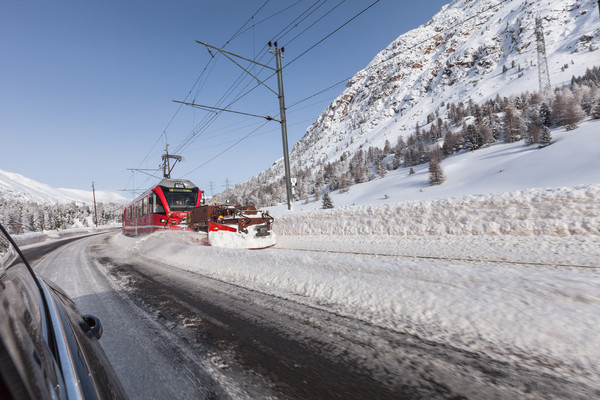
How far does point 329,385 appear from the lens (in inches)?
76.7

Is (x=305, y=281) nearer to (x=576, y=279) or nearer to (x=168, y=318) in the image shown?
(x=168, y=318)

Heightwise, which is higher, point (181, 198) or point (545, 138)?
point (545, 138)

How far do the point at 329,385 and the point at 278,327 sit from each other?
1.09 metres

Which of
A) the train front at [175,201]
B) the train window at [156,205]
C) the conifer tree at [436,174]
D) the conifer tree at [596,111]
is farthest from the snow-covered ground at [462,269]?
the conifer tree at [596,111]

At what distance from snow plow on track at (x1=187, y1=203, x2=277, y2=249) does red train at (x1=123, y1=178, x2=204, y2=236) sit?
2.86 metres

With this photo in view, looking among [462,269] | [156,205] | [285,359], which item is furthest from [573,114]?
[285,359]

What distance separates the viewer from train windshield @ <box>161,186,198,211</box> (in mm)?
14469

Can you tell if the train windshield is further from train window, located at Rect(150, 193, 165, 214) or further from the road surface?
the road surface

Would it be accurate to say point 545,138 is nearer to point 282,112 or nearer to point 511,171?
point 511,171

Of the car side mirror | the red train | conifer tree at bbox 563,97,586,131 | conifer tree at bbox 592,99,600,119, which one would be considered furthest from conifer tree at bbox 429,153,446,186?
the car side mirror

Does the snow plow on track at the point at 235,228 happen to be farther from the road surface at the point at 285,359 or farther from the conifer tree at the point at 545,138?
the conifer tree at the point at 545,138

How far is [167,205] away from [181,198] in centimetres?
102

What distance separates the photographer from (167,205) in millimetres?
14102

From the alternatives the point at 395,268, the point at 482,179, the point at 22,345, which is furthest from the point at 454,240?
the point at 482,179
